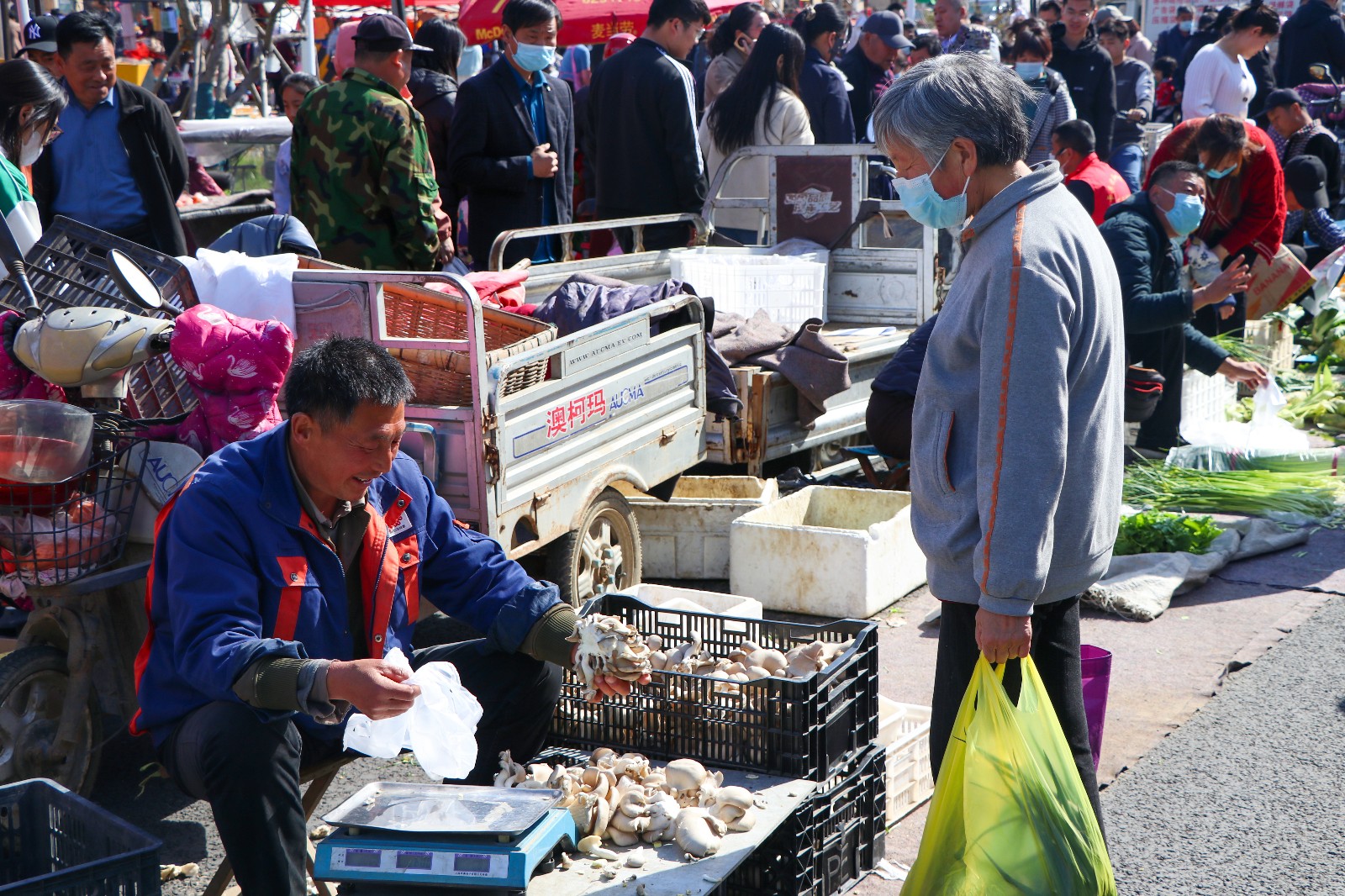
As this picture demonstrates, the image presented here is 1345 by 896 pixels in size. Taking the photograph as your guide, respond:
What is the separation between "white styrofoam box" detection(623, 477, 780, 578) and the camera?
5.48 m

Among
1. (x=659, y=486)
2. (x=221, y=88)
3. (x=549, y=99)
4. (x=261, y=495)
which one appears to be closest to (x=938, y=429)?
(x=261, y=495)

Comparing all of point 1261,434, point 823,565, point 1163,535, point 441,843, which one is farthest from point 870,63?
point 441,843

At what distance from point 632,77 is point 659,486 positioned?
2.66 meters

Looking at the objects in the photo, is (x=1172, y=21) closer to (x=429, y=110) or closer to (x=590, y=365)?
(x=429, y=110)

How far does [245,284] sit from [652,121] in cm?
335

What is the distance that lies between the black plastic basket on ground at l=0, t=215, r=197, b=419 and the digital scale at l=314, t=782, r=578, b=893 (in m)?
1.77

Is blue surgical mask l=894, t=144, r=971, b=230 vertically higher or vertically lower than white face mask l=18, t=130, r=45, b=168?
lower

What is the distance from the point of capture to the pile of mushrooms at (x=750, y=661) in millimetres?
3104

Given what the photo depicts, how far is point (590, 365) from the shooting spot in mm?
4707

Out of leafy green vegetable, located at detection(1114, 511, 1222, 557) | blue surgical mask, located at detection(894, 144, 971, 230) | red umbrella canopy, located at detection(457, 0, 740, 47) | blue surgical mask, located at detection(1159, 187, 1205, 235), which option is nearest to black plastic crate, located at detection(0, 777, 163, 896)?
blue surgical mask, located at detection(894, 144, 971, 230)

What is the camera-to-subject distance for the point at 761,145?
7.89 metres

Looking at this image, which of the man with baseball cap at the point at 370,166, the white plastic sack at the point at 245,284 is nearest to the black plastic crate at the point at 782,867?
the white plastic sack at the point at 245,284

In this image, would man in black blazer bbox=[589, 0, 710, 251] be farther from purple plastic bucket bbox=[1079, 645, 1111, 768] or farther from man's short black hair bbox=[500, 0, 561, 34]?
purple plastic bucket bbox=[1079, 645, 1111, 768]

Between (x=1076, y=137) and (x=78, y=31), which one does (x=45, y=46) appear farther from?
(x=1076, y=137)
